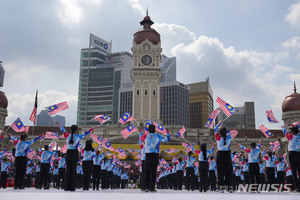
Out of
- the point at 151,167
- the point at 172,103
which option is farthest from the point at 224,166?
the point at 172,103

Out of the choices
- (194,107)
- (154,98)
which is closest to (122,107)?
(194,107)

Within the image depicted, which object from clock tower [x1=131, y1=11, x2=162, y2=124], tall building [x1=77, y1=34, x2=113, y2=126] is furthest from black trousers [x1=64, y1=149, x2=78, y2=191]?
tall building [x1=77, y1=34, x2=113, y2=126]

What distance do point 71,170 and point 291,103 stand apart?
43437 mm

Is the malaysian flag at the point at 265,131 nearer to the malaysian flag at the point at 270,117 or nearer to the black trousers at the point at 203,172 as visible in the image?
the malaysian flag at the point at 270,117

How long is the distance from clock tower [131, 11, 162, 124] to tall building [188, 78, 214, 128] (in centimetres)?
7818

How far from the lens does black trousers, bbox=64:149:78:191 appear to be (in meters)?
9.59

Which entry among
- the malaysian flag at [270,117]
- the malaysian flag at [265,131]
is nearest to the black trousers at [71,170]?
the malaysian flag at [265,131]

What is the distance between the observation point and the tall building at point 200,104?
5441 inches

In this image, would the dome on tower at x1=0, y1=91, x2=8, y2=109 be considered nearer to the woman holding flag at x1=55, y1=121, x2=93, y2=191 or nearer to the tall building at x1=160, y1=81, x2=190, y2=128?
the woman holding flag at x1=55, y1=121, x2=93, y2=191

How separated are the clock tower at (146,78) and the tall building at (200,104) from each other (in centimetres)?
7818

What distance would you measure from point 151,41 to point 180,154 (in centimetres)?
3121

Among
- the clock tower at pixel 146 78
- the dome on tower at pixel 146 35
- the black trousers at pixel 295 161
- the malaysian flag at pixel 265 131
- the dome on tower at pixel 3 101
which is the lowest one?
the black trousers at pixel 295 161

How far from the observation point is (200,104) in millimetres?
139625

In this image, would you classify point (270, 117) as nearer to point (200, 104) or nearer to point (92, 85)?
point (92, 85)
